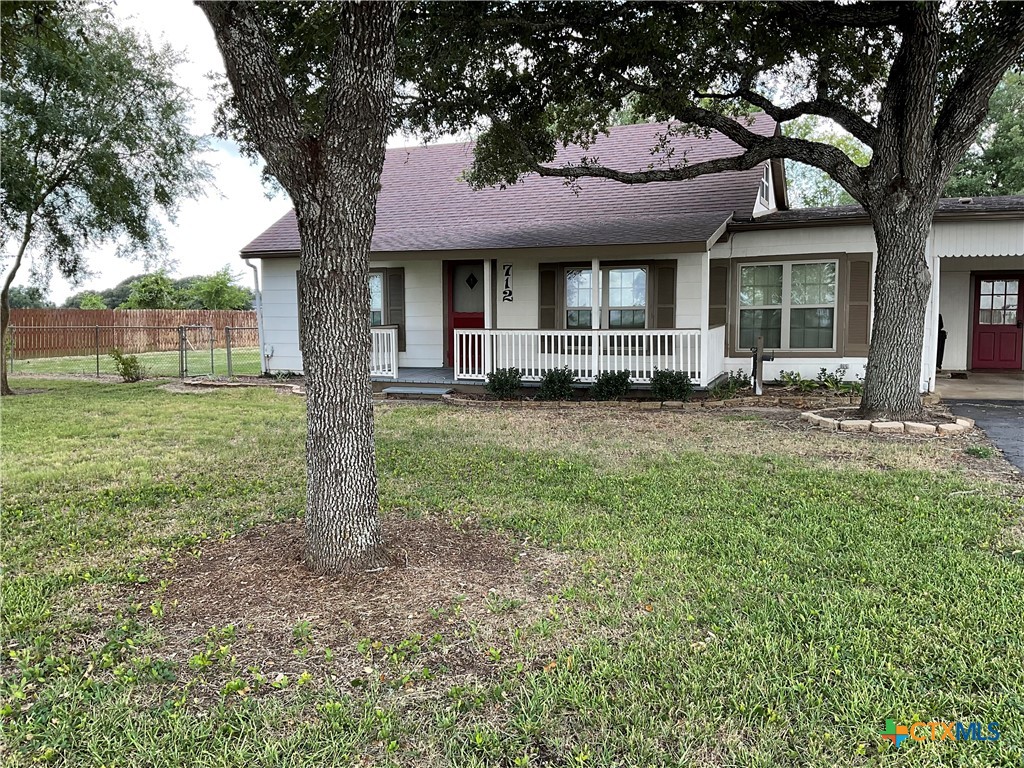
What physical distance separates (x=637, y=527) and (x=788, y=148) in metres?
6.61

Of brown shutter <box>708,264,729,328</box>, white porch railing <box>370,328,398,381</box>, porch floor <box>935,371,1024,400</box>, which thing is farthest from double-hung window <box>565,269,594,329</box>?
porch floor <box>935,371,1024,400</box>

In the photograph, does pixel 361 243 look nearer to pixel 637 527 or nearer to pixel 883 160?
pixel 637 527

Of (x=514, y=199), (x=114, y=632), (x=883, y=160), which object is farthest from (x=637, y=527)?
(x=514, y=199)

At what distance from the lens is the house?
10.9 m

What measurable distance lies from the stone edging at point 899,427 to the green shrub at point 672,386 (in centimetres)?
223

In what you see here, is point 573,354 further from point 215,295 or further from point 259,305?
point 215,295

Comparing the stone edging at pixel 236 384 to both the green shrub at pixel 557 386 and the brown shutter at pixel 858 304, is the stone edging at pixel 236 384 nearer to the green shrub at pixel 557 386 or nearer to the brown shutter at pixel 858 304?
the green shrub at pixel 557 386

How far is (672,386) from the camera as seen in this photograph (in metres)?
10.4

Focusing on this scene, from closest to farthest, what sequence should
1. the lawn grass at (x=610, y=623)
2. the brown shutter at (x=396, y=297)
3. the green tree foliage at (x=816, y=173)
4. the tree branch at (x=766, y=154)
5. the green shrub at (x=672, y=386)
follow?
the lawn grass at (x=610, y=623), the tree branch at (x=766, y=154), the green shrub at (x=672, y=386), the brown shutter at (x=396, y=297), the green tree foliage at (x=816, y=173)

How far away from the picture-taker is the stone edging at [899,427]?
7.84m

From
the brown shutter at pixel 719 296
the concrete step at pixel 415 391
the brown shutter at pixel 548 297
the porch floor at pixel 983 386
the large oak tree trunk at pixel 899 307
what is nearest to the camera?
the large oak tree trunk at pixel 899 307

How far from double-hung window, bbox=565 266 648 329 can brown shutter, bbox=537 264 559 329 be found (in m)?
0.21

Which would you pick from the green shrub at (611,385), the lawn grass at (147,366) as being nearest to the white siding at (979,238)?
the green shrub at (611,385)

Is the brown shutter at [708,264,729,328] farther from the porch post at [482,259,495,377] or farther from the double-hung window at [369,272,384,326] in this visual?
the double-hung window at [369,272,384,326]
